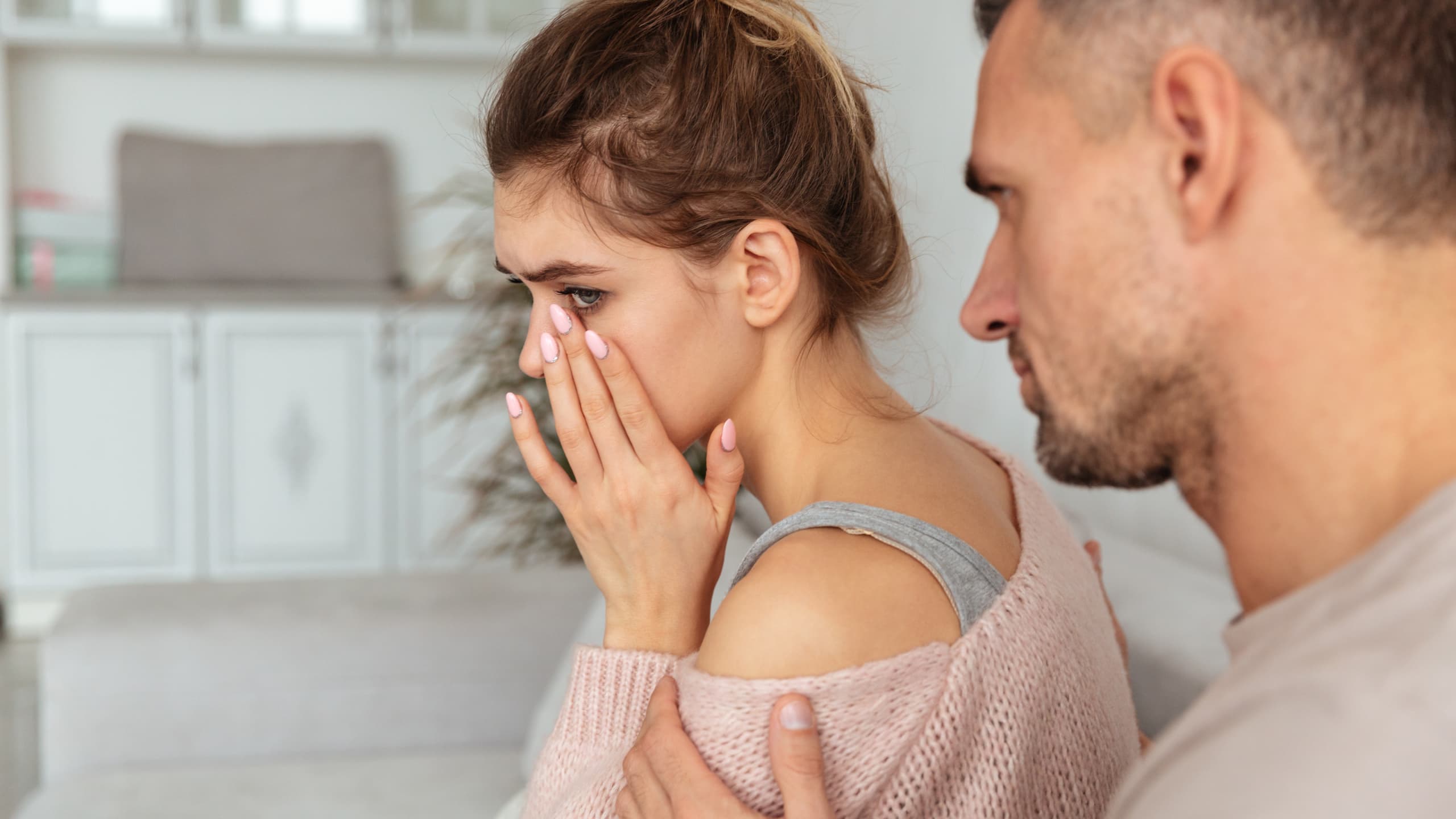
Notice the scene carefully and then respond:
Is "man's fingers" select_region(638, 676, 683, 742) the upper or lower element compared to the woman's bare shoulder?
lower

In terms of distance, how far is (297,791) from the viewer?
1647 mm

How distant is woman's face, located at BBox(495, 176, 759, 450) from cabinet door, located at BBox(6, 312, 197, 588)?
3044 mm

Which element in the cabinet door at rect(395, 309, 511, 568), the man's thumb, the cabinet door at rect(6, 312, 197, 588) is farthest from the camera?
the cabinet door at rect(395, 309, 511, 568)

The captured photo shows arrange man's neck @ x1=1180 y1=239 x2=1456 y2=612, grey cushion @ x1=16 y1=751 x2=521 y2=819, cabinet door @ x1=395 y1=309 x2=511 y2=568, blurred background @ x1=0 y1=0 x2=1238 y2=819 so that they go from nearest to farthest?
man's neck @ x1=1180 y1=239 x2=1456 y2=612, grey cushion @ x1=16 y1=751 x2=521 y2=819, blurred background @ x1=0 y1=0 x2=1238 y2=819, cabinet door @ x1=395 y1=309 x2=511 y2=568

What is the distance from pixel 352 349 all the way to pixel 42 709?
7.00 feet

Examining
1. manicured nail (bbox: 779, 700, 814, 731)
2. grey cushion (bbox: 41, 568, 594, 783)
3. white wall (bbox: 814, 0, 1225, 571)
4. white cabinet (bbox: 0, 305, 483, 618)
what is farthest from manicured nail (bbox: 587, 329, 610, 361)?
white cabinet (bbox: 0, 305, 483, 618)

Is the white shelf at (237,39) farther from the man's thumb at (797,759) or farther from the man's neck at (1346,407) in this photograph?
the man's neck at (1346,407)

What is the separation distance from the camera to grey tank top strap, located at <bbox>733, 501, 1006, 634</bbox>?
2.57ft

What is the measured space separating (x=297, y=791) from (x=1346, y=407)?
4.81 ft

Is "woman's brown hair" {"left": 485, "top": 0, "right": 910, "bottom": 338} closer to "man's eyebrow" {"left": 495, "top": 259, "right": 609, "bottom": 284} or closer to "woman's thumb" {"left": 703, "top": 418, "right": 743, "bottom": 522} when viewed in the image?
"man's eyebrow" {"left": 495, "top": 259, "right": 609, "bottom": 284}

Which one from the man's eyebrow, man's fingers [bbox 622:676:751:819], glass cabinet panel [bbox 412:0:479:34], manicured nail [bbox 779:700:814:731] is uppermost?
glass cabinet panel [bbox 412:0:479:34]

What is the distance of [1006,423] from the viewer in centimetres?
188

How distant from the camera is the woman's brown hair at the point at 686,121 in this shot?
0.92 meters

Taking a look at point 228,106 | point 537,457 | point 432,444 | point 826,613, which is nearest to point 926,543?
point 826,613
